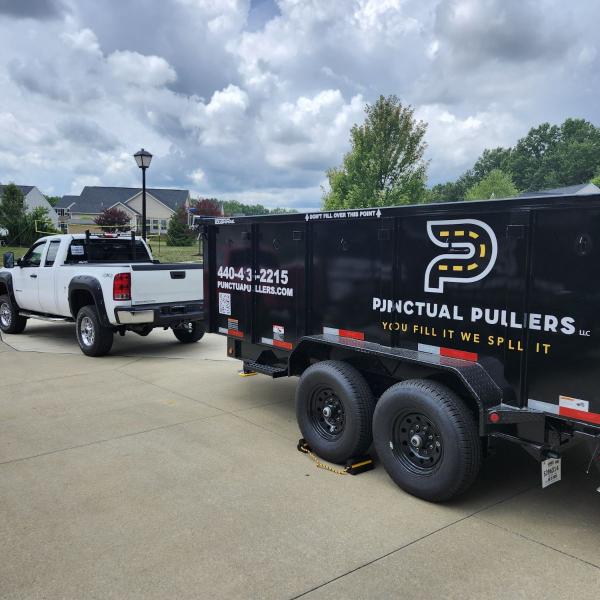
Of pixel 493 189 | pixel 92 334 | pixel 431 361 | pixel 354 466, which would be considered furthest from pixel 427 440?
pixel 493 189

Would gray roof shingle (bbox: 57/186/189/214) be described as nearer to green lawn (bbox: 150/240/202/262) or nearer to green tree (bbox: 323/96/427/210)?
green lawn (bbox: 150/240/202/262)

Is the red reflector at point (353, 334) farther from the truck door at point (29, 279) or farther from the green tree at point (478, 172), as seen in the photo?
the green tree at point (478, 172)

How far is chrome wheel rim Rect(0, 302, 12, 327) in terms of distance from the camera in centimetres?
1148

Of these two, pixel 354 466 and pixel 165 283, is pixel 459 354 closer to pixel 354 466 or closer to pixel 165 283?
pixel 354 466

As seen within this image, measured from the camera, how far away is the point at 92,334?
29.5 ft

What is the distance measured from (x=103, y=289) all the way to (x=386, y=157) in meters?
19.1

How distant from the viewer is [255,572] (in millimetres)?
3059

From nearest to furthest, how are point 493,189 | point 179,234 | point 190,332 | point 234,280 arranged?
point 234,280
point 190,332
point 179,234
point 493,189

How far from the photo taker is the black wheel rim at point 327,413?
4.70 m

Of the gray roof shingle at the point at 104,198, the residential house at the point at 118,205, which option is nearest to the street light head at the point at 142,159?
the residential house at the point at 118,205

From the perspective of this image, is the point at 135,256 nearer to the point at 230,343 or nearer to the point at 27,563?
the point at 230,343

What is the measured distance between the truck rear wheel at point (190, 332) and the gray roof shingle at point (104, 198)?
64.8m

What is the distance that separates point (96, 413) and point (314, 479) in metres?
2.92

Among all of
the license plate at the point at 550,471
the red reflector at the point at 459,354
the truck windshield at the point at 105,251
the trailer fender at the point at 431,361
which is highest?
the truck windshield at the point at 105,251
